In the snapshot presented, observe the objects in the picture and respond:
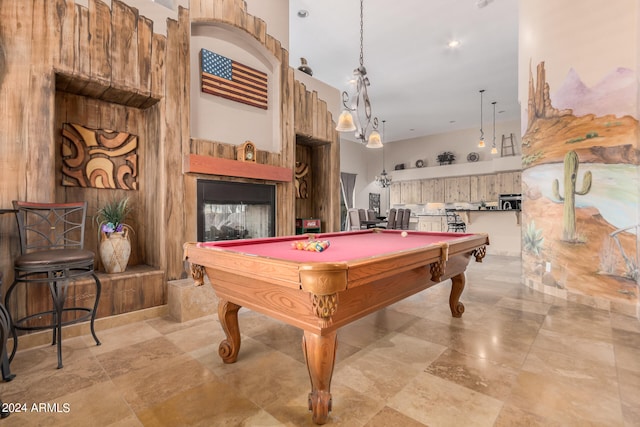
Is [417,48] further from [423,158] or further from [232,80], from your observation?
[423,158]

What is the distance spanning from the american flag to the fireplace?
116 cm

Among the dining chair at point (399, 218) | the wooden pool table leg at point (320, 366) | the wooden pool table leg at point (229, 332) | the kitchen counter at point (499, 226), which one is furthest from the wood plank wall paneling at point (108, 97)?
the kitchen counter at point (499, 226)

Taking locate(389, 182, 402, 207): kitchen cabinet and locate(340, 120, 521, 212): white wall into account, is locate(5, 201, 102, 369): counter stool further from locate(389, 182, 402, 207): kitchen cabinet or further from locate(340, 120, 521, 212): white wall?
locate(389, 182, 402, 207): kitchen cabinet

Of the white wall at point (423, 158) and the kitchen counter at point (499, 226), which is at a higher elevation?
the white wall at point (423, 158)

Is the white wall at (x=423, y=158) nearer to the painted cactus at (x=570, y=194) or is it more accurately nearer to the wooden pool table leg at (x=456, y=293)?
the painted cactus at (x=570, y=194)

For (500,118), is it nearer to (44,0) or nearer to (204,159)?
(204,159)

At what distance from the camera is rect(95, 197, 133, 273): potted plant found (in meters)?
2.81

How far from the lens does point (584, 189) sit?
330 cm

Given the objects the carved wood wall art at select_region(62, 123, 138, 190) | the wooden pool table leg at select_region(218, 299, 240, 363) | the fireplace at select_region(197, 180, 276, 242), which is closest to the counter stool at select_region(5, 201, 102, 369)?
the carved wood wall art at select_region(62, 123, 138, 190)

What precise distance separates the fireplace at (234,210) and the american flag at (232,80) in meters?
1.16

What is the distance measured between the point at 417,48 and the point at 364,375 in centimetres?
556

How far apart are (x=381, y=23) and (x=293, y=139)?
2.34 metres

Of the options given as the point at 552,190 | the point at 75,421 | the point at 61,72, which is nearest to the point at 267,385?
the point at 75,421

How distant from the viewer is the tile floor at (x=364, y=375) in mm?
1484
